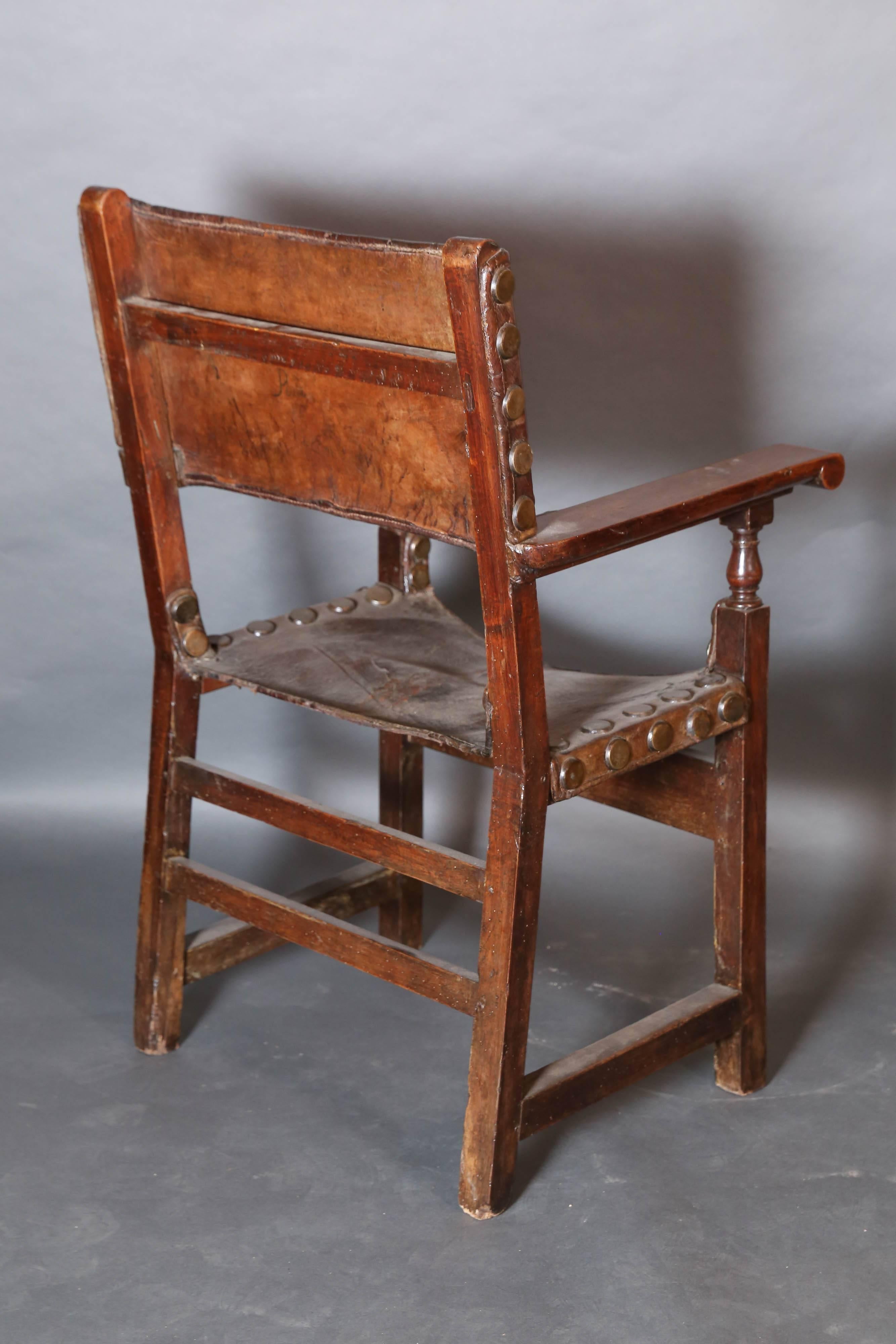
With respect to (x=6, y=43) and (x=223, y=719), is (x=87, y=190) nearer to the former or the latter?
(x=6, y=43)

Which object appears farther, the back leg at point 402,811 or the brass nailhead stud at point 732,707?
Result: the back leg at point 402,811

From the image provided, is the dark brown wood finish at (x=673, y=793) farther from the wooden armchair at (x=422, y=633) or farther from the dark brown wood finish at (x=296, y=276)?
→ the dark brown wood finish at (x=296, y=276)

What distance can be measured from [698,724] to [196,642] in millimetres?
675

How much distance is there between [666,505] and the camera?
1.92 m

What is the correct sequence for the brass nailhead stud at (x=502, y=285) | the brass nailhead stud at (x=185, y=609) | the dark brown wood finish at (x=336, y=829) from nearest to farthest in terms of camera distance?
1. the brass nailhead stud at (x=502, y=285)
2. the dark brown wood finish at (x=336, y=829)
3. the brass nailhead stud at (x=185, y=609)

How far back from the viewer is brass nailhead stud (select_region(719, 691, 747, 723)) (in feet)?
7.04

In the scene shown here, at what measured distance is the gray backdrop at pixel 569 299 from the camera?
2.80 meters

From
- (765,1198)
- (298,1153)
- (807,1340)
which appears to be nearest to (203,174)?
(298,1153)

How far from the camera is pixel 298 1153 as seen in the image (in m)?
2.23

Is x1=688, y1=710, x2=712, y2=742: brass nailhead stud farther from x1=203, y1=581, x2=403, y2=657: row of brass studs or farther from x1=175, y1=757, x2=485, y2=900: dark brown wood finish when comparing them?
x1=203, y1=581, x2=403, y2=657: row of brass studs

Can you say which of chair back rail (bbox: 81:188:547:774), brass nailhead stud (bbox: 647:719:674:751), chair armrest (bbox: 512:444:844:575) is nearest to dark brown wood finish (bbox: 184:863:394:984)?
chair back rail (bbox: 81:188:547:774)

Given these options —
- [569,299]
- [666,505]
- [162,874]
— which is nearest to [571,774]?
[666,505]

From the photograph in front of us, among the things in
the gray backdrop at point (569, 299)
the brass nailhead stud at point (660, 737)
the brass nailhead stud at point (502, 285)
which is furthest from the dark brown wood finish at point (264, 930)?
the brass nailhead stud at point (502, 285)

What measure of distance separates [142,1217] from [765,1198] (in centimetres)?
75
